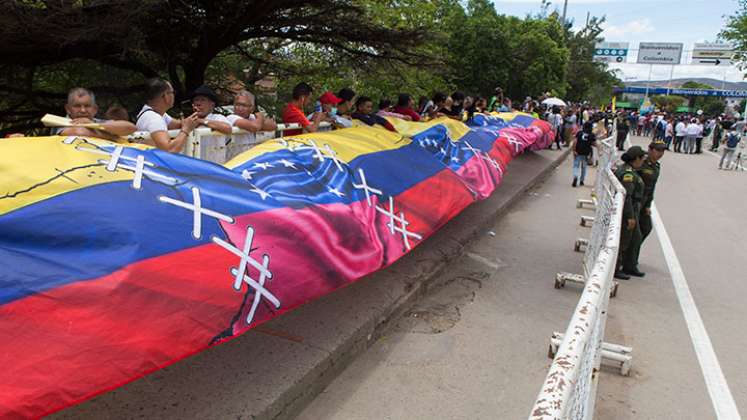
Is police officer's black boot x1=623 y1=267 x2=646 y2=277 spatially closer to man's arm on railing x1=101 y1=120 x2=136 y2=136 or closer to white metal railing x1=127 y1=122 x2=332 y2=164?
white metal railing x1=127 y1=122 x2=332 y2=164

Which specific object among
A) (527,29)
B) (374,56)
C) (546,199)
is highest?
(527,29)

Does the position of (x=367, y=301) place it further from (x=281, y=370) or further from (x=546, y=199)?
(x=546, y=199)

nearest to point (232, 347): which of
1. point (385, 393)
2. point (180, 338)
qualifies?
point (385, 393)

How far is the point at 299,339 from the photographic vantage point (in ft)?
13.9

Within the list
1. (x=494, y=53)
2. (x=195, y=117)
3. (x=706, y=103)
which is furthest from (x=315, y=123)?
(x=706, y=103)

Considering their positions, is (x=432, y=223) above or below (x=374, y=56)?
below

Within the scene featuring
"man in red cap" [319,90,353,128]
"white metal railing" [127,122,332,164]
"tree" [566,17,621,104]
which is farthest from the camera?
"tree" [566,17,621,104]

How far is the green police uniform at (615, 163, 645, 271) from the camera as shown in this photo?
21.3 ft

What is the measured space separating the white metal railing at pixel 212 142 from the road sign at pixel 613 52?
58567 mm

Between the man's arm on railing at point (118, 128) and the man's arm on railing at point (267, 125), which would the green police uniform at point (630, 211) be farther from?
the man's arm on railing at point (118, 128)

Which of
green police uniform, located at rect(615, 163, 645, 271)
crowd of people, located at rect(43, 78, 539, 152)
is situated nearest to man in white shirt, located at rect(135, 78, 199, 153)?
crowd of people, located at rect(43, 78, 539, 152)

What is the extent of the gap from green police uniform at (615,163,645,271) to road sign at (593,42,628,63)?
55.7 meters

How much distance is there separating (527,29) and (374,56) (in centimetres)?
1794

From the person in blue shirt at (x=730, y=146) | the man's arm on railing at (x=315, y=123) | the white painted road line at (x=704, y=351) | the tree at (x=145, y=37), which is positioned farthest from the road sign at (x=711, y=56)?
the man's arm on railing at (x=315, y=123)
